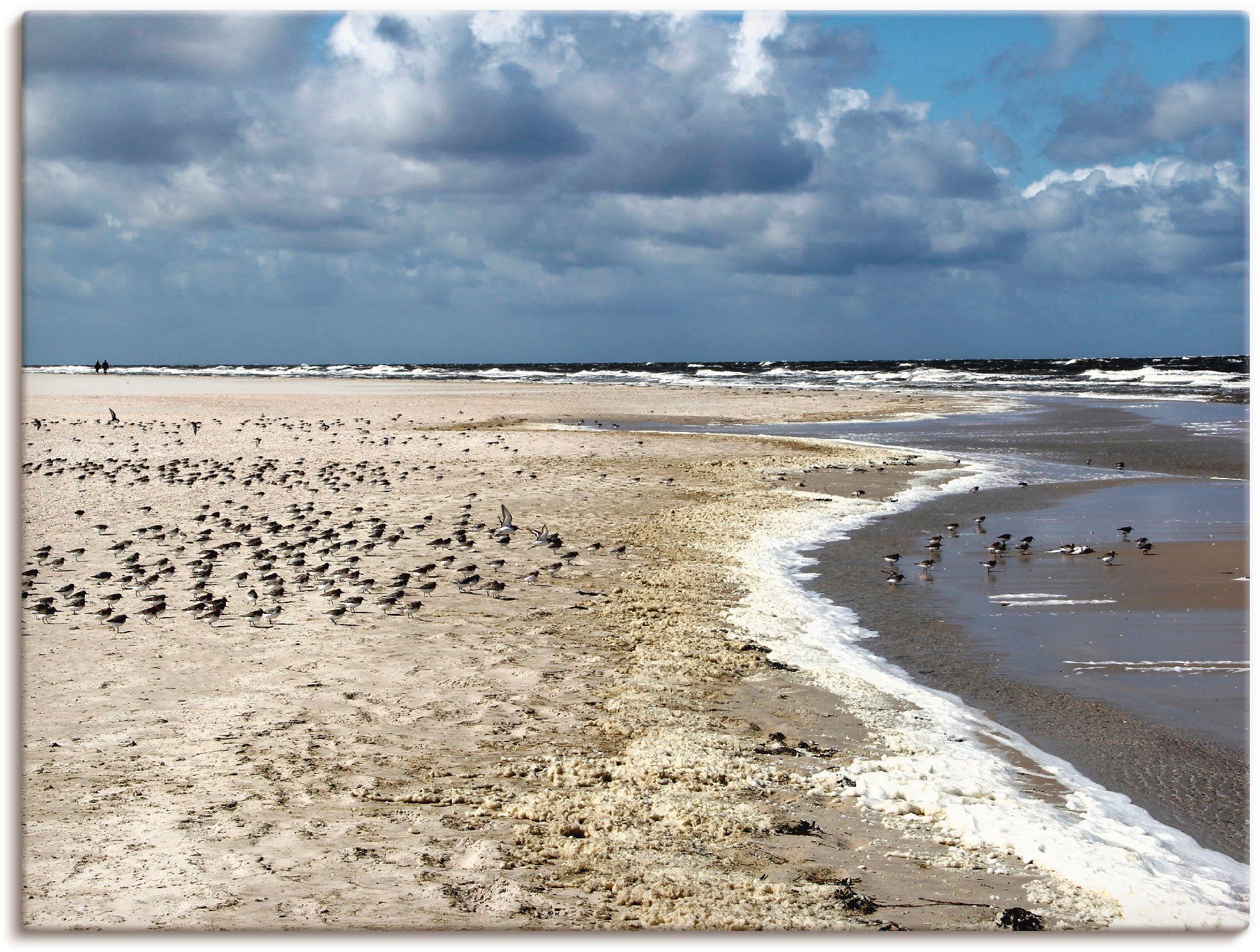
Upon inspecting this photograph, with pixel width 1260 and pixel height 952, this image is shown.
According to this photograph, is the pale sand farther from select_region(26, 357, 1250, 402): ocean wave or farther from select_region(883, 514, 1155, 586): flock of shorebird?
select_region(26, 357, 1250, 402): ocean wave

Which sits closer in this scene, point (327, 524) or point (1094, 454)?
point (327, 524)

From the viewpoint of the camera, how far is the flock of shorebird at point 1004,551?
1538 centimetres

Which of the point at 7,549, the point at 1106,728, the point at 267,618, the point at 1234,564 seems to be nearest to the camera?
the point at 7,549

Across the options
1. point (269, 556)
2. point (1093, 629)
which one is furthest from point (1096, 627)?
point (269, 556)

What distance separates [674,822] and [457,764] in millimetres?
1856

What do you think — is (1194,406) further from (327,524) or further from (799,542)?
(327,524)

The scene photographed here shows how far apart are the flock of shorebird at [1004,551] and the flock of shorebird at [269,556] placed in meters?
4.09

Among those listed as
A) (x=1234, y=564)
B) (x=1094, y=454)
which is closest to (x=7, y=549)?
(x=1234, y=564)

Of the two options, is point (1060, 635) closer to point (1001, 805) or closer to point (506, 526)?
point (1001, 805)

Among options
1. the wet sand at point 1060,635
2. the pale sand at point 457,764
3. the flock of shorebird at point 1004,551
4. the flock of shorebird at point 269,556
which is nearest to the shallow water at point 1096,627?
the wet sand at point 1060,635

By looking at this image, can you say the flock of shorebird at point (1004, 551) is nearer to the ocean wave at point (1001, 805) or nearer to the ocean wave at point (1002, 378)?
the ocean wave at point (1001, 805)

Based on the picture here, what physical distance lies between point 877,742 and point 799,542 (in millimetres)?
Result: 9425

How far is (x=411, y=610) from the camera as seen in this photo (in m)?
11.8

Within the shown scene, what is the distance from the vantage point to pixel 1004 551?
16625mm
